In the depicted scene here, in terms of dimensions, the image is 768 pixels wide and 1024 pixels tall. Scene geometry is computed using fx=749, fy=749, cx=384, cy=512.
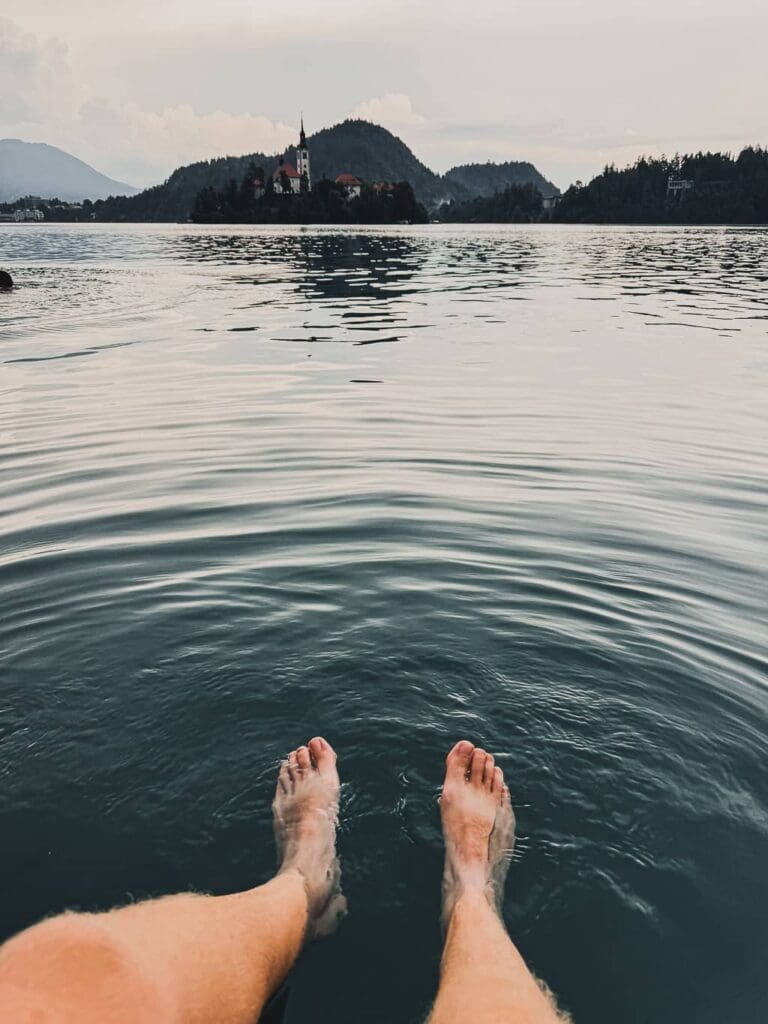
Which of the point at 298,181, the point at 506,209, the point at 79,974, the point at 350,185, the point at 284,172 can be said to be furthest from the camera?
the point at 350,185

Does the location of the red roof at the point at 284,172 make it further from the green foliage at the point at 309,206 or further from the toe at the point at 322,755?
the toe at the point at 322,755

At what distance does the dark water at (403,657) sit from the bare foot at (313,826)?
71mm

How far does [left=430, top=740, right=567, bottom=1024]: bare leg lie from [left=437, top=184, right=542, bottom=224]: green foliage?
586 ft

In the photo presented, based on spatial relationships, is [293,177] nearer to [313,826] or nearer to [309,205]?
[309,205]

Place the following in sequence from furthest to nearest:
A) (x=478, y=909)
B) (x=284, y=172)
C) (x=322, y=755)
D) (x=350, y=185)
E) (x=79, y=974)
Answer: (x=350, y=185) < (x=284, y=172) < (x=322, y=755) < (x=478, y=909) < (x=79, y=974)

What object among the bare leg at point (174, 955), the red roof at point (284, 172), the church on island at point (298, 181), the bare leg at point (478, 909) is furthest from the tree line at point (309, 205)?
the bare leg at point (174, 955)

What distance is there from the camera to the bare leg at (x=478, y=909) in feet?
→ 6.56

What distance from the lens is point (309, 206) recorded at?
136m

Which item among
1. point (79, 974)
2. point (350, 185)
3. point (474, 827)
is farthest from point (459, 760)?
point (350, 185)

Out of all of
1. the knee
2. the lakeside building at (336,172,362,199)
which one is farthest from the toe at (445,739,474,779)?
the lakeside building at (336,172,362,199)

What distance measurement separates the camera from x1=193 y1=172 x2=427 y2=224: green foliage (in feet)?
446

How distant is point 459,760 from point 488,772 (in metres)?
0.13

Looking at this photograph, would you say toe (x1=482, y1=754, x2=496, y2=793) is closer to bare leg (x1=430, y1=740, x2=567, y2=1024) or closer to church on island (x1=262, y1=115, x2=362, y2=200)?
bare leg (x1=430, y1=740, x2=567, y2=1024)

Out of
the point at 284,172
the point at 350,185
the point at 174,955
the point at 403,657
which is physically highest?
the point at 284,172
